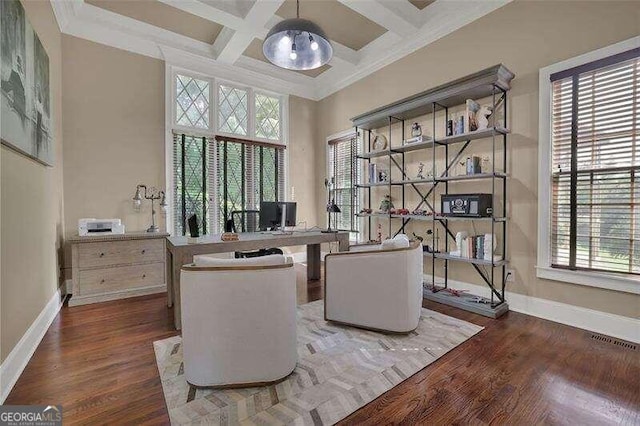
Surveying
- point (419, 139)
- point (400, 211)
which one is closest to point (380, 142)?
point (419, 139)

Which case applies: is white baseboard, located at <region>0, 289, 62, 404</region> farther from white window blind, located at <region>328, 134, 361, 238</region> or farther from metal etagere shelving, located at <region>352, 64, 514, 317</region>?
white window blind, located at <region>328, 134, 361, 238</region>

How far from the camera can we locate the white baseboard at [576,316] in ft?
7.55

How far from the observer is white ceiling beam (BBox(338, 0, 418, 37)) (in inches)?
126

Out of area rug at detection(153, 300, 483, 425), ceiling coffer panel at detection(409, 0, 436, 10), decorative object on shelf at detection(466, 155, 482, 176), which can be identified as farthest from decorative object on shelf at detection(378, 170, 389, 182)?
area rug at detection(153, 300, 483, 425)

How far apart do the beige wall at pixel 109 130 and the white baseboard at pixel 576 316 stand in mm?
4502

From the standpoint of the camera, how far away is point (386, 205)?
412cm

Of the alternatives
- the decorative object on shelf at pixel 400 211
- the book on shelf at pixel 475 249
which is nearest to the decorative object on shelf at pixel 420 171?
the decorative object on shelf at pixel 400 211

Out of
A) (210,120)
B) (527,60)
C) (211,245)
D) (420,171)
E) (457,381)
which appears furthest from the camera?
(210,120)

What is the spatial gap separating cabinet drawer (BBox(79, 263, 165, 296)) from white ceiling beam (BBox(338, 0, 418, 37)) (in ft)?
12.4

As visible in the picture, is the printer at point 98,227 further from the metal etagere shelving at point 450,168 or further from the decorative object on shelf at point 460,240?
the decorative object on shelf at point 460,240

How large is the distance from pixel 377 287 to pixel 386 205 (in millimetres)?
1954

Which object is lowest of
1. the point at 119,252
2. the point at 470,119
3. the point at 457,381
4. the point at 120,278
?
the point at 457,381

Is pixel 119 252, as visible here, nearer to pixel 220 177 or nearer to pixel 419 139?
pixel 220 177

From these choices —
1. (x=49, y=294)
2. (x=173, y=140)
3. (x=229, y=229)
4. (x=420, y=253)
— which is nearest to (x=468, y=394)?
(x=420, y=253)
